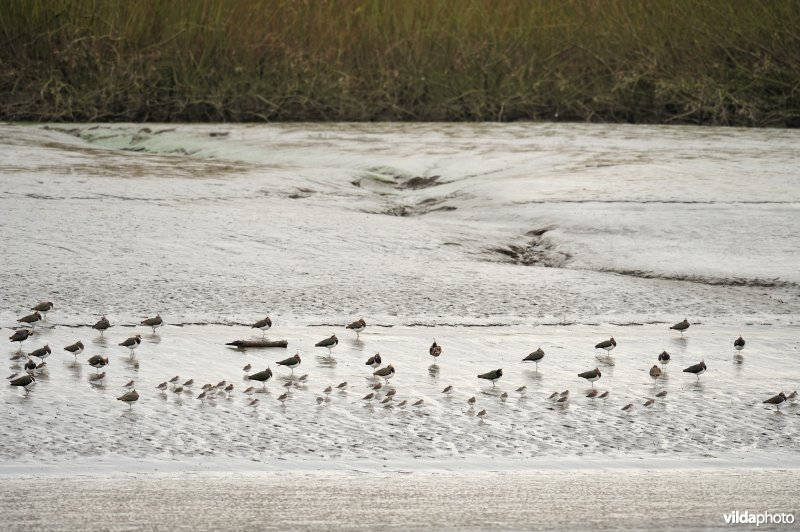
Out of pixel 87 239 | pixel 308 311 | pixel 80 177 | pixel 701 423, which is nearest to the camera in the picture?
pixel 701 423

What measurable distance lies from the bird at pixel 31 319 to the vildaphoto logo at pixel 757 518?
3053 mm

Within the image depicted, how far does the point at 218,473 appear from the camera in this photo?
3.20 m

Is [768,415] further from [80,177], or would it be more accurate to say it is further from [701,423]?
[80,177]

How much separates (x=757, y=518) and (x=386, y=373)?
5.55 ft

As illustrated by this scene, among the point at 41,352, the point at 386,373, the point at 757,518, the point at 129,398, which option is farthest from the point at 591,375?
the point at 41,352

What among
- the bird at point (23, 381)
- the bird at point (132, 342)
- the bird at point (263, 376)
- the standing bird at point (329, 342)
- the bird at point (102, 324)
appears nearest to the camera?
the bird at point (23, 381)

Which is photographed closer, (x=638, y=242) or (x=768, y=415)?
(x=768, y=415)

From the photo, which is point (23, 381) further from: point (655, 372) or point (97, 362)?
point (655, 372)

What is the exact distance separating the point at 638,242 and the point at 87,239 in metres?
2.99

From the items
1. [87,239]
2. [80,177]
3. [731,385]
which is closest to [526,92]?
[80,177]

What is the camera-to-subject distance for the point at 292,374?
4.34 metres

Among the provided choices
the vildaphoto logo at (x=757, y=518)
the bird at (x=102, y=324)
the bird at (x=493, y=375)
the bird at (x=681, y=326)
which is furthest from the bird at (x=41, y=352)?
the vildaphoto logo at (x=757, y=518)

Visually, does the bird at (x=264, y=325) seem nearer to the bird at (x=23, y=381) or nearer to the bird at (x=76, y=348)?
the bird at (x=76, y=348)

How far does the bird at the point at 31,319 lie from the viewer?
486 centimetres
